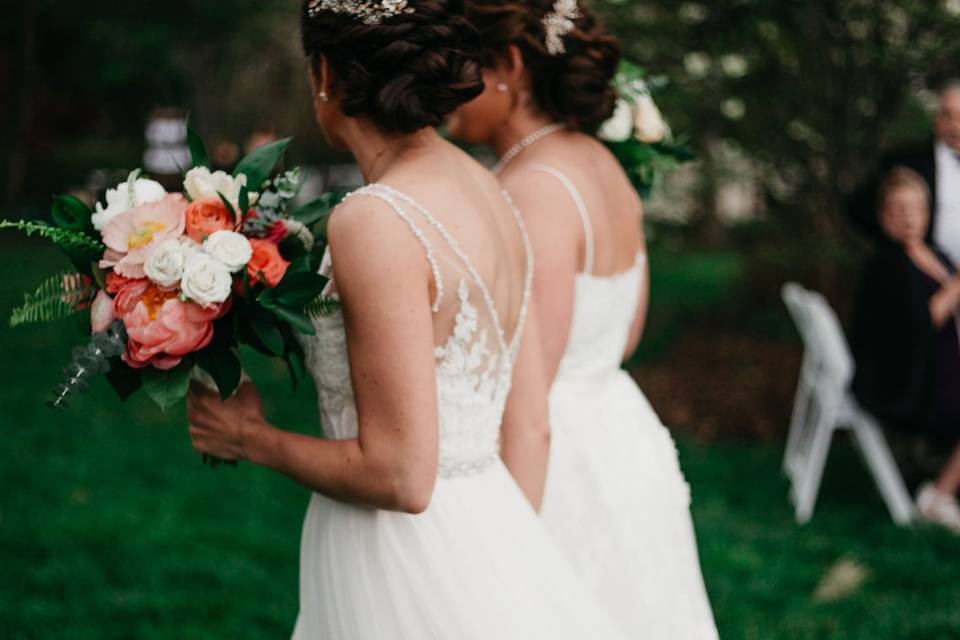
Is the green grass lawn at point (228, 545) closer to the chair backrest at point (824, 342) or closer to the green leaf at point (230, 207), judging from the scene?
the chair backrest at point (824, 342)

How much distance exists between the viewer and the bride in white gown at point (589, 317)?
2.76 metres

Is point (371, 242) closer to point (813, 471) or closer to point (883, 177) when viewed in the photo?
point (813, 471)

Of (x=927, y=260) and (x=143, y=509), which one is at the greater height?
(x=927, y=260)

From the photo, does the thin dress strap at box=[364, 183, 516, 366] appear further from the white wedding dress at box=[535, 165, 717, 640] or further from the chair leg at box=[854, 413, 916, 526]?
the chair leg at box=[854, 413, 916, 526]

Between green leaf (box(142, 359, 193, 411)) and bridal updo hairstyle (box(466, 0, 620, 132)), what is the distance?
3.87ft

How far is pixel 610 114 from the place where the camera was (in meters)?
3.04

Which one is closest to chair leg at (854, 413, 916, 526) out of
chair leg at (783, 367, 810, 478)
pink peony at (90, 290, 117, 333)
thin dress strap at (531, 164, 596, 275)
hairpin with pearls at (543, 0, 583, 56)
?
chair leg at (783, 367, 810, 478)

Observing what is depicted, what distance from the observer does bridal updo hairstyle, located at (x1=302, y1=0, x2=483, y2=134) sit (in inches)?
79.1

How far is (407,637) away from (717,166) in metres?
7.55

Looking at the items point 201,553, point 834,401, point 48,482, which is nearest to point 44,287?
point 201,553

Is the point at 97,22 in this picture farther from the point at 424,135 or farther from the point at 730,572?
the point at 424,135

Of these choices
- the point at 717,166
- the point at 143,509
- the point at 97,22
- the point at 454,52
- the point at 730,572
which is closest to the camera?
the point at 454,52

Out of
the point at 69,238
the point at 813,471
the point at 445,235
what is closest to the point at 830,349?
the point at 813,471

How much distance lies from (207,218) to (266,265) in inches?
6.1
